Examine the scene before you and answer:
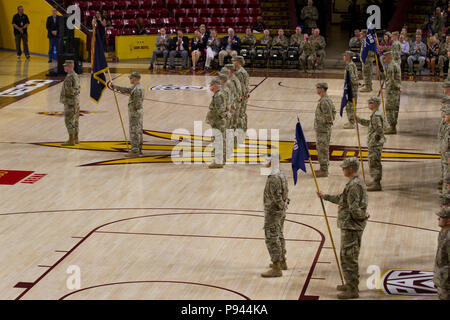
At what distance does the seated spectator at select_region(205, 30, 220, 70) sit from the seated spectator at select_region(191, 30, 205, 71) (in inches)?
10.7

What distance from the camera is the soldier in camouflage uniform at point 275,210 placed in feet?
35.1

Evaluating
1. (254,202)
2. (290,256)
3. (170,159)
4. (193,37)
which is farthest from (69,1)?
(290,256)

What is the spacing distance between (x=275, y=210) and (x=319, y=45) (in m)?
18.5

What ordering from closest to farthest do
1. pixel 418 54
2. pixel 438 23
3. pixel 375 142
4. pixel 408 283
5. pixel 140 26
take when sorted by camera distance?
1. pixel 408 283
2. pixel 375 142
3. pixel 418 54
4. pixel 438 23
5. pixel 140 26

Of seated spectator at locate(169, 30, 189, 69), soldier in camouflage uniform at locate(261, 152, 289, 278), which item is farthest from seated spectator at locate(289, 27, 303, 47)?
soldier in camouflage uniform at locate(261, 152, 289, 278)

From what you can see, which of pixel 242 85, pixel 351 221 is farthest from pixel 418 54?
pixel 351 221

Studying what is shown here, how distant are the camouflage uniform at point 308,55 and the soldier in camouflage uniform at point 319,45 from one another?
0.60ft

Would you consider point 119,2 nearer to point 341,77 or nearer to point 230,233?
point 341,77

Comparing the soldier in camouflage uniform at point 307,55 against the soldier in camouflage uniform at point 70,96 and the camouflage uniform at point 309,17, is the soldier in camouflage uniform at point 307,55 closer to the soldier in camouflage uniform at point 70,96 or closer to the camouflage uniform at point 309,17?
the camouflage uniform at point 309,17

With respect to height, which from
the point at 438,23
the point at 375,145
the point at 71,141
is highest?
the point at 438,23

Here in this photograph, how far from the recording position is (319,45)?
28.5m

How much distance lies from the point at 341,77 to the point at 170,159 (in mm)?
11577

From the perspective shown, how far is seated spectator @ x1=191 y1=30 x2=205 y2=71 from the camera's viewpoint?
28.5m

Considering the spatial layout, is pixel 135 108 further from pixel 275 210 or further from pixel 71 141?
pixel 275 210
